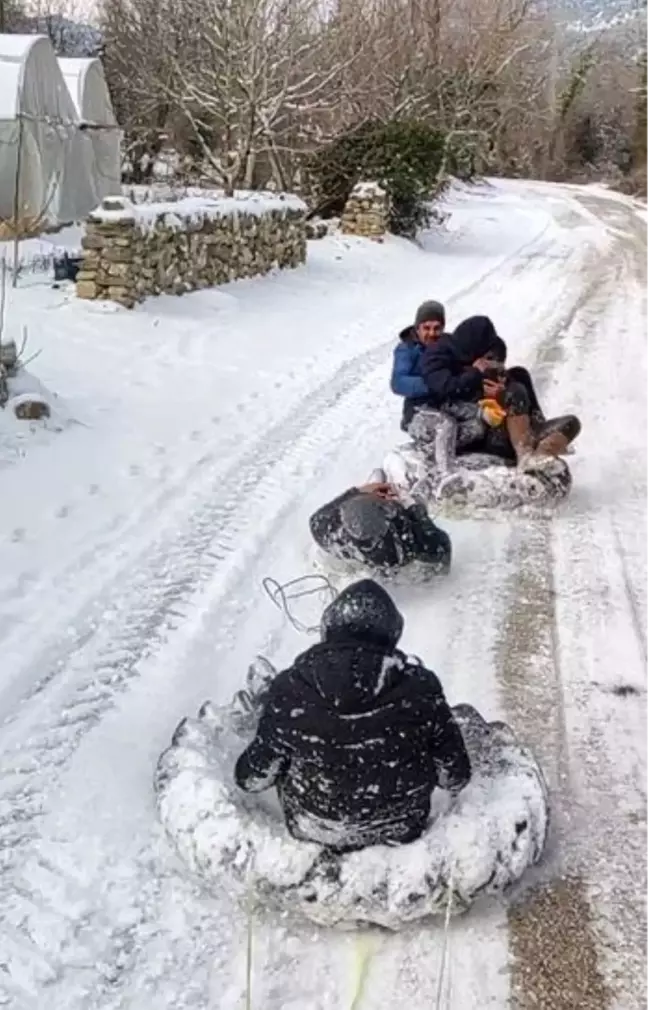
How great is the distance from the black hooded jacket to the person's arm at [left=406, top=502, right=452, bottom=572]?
134cm

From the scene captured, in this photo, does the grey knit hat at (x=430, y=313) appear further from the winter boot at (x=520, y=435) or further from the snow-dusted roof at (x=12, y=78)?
the snow-dusted roof at (x=12, y=78)

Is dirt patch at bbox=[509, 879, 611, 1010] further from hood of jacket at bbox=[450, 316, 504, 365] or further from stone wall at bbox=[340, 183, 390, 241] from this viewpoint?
stone wall at bbox=[340, 183, 390, 241]

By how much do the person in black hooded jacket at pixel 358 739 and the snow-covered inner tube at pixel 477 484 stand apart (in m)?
3.44

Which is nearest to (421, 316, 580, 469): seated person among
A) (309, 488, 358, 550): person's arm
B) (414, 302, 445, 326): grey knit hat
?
(414, 302, 445, 326): grey knit hat

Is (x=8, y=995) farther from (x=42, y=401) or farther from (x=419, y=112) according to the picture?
(x=419, y=112)

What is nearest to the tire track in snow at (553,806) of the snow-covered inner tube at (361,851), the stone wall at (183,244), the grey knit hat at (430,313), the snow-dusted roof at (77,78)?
the snow-covered inner tube at (361,851)

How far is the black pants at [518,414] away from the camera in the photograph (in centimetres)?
731

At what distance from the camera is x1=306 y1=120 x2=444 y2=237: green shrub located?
22.0 meters

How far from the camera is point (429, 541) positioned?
600cm

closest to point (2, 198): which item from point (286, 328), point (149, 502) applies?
point (286, 328)

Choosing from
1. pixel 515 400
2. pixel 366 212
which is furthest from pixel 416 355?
pixel 366 212

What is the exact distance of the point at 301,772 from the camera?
352 centimetres

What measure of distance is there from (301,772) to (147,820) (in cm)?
69

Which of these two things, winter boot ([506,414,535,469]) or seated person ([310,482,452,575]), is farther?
winter boot ([506,414,535,469])
